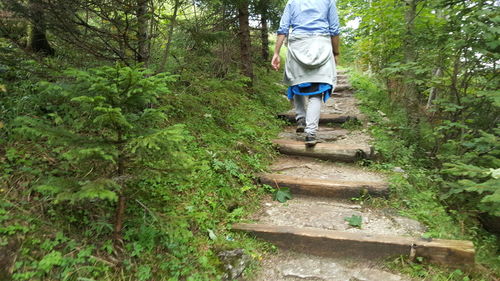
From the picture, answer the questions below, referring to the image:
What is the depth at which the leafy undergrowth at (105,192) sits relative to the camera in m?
1.93

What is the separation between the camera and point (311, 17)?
4.48 m

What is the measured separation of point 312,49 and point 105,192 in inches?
141

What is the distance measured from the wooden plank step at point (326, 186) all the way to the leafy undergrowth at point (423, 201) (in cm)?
15

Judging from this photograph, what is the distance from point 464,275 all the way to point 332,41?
11.4ft

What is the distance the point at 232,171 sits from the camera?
3668 mm

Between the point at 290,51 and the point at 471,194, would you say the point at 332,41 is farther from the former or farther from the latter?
the point at 471,194

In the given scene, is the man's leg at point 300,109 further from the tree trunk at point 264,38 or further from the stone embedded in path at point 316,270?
the tree trunk at point 264,38

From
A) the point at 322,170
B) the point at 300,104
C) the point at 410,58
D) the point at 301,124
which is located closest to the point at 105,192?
the point at 322,170

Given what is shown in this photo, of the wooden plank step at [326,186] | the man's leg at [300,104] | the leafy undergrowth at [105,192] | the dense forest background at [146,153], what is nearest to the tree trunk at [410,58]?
the dense forest background at [146,153]

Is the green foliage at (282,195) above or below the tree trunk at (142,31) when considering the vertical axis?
below

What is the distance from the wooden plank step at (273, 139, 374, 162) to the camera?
449 centimetres

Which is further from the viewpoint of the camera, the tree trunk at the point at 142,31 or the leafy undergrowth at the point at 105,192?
the tree trunk at the point at 142,31

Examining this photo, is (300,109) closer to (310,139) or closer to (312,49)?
(310,139)

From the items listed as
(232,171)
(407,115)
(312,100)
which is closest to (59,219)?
(232,171)
